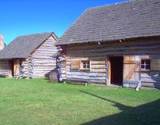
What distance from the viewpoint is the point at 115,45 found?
2342 cm

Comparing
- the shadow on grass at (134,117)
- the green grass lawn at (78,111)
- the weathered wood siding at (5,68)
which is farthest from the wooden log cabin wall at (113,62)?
the weathered wood siding at (5,68)

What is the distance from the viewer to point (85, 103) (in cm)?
1499

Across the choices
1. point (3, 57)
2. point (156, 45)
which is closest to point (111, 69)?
point (156, 45)

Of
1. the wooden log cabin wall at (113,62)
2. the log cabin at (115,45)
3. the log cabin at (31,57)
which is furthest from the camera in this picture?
the log cabin at (31,57)

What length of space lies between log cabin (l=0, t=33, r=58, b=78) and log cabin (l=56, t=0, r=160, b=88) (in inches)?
413

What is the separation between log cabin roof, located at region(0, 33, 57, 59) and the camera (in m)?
37.8

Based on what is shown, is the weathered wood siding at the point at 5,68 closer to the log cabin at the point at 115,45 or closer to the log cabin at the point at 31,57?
the log cabin at the point at 31,57

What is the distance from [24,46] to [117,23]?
59.2 ft

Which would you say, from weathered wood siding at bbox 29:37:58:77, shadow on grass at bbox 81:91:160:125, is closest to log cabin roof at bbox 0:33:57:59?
weathered wood siding at bbox 29:37:58:77

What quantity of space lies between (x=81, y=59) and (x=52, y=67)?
14.1 m

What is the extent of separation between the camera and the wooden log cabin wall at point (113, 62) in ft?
69.9

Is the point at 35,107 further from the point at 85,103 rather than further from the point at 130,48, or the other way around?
the point at 130,48

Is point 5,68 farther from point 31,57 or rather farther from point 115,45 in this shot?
point 115,45

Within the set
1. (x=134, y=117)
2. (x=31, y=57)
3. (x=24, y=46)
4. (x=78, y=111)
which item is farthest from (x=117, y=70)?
(x=24, y=46)
